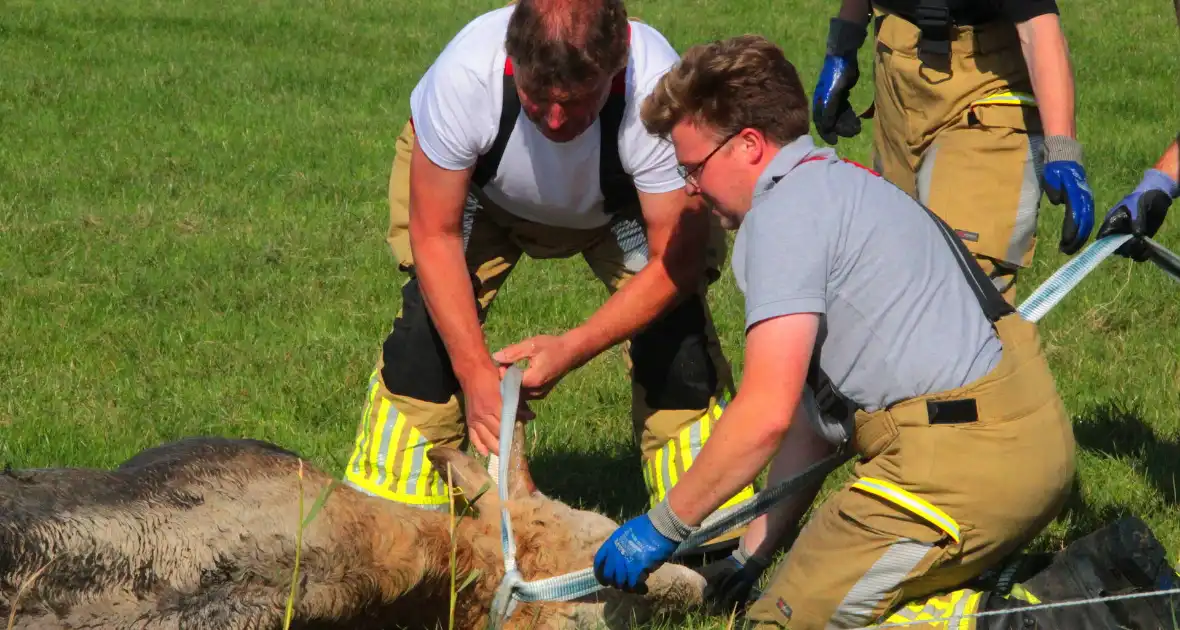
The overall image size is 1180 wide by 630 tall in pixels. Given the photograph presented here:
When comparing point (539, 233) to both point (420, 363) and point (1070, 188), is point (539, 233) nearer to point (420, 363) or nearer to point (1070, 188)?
point (420, 363)

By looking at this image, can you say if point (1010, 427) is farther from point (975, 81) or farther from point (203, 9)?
point (203, 9)

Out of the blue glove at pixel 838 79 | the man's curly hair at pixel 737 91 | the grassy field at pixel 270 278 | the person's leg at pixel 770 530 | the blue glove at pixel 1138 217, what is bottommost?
the grassy field at pixel 270 278

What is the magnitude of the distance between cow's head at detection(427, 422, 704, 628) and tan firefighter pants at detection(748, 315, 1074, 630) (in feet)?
1.15

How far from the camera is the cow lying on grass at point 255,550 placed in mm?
3242

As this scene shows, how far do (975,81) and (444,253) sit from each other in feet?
6.98

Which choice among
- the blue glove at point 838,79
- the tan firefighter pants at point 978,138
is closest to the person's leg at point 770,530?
the tan firefighter pants at point 978,138

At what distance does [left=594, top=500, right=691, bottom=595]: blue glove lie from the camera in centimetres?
376

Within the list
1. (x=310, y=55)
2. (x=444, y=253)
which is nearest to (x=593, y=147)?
(x=444, y=253)

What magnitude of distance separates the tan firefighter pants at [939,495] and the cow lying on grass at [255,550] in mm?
489

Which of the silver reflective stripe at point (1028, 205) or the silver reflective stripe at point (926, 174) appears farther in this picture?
the silver reflective stripe at point (926, 174)

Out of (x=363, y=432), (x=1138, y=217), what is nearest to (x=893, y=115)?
(x=1138, y=217)

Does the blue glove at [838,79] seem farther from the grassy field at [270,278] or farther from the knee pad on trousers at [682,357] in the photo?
the grassy field at [270,278]

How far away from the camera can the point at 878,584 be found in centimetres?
415

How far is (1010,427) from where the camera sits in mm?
4070
